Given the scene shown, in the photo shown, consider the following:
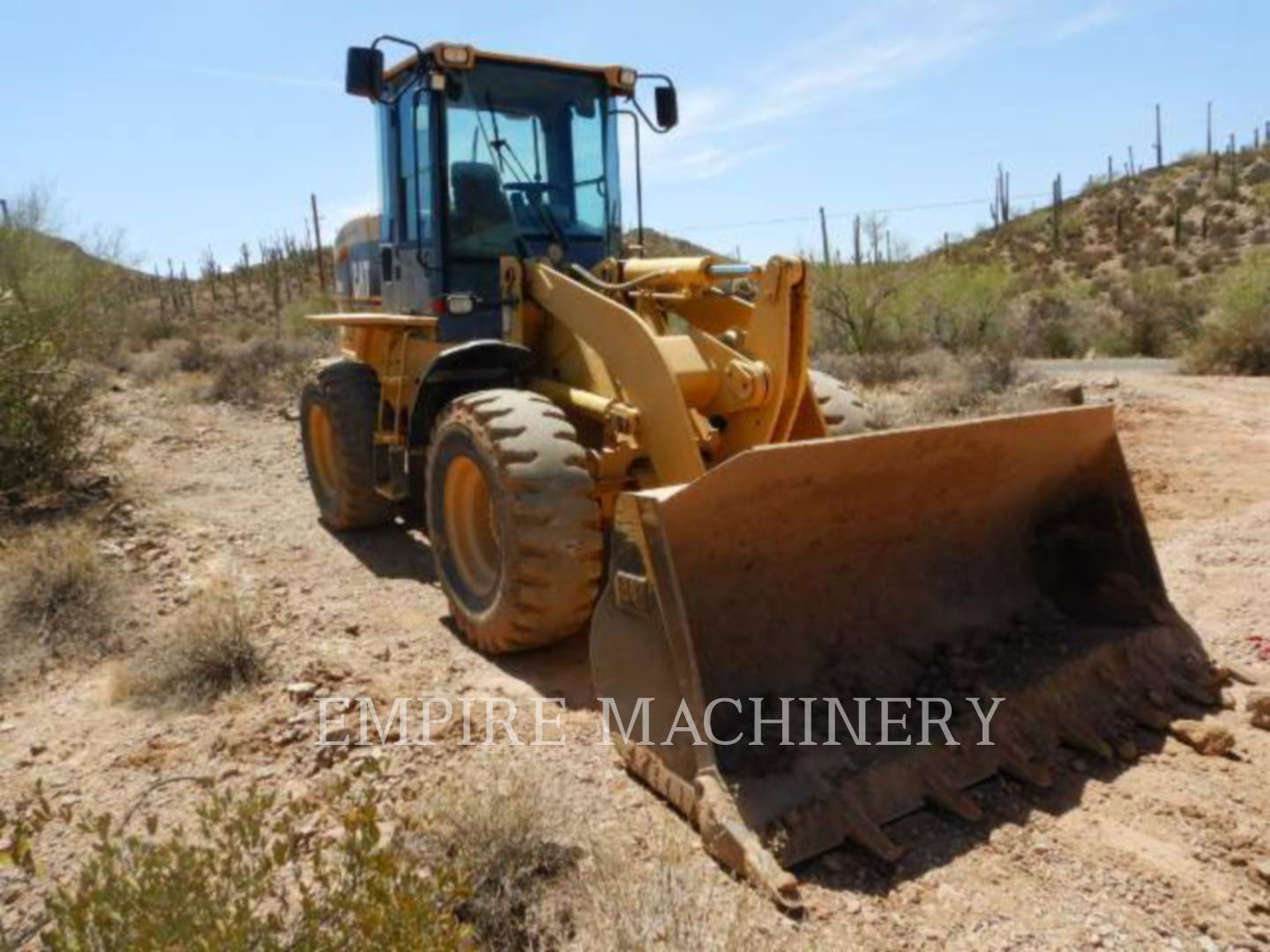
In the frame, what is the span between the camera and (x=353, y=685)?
4465mm

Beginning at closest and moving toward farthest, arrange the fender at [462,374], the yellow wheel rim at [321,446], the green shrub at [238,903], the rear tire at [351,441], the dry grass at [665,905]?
the green shrub at [238,903] → the dry grass at [665,905] → the fender at [462,374] → the rear tire at [351,441] → the yellow wheel rim at [321,446]

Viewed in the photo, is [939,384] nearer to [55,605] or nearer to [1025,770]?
[1025,770]

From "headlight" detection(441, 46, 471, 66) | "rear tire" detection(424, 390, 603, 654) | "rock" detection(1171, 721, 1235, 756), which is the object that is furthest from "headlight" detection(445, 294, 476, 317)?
"rock" detection(1171, 721, 1235, 756)

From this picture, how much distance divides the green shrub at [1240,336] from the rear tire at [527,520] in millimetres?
13568

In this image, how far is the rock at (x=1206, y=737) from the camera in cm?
372

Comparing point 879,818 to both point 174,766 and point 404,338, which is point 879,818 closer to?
point 174,766

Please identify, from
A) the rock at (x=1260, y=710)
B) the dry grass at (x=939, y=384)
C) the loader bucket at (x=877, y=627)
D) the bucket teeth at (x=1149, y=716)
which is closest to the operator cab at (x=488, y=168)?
→ the loader bucket at (x=877, y=627)

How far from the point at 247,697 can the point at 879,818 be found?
→ 9.16 ft

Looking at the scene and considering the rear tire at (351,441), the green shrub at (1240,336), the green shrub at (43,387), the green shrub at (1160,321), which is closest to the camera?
the rear tire at (351,441)

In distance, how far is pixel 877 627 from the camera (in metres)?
4.11

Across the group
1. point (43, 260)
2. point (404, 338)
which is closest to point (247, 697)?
point (404, 338)

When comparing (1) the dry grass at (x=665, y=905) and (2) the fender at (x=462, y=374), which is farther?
(2) the fender at (x=462, y=374)

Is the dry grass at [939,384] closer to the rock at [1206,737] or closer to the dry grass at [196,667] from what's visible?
the rock at [1206,737]

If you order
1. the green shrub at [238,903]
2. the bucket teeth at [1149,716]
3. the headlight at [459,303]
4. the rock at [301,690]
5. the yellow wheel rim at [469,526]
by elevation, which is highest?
the headlight at [459,303]
